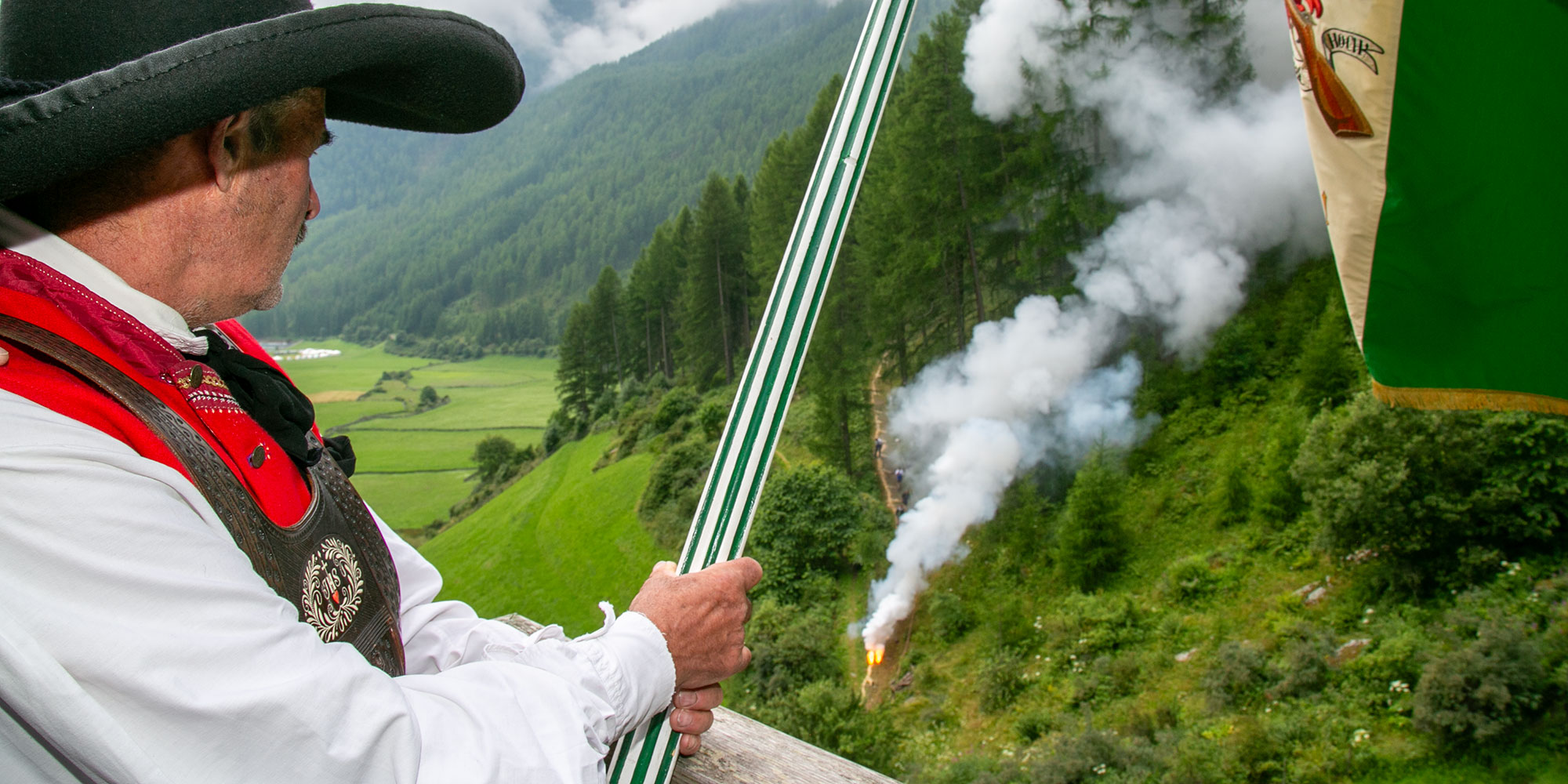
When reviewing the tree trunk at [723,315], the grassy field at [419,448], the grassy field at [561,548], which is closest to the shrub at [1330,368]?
the grassy field at [561,548]

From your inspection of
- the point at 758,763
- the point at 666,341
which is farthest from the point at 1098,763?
the point at 666,341

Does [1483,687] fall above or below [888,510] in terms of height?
above

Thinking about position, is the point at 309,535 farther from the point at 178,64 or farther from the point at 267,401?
the point at 178,64

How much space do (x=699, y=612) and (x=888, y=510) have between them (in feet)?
78.5

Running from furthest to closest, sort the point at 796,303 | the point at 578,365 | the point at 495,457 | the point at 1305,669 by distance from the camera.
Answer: the point at 495,457
the point at 578,365
the point at 1305,669
the point at 796,303

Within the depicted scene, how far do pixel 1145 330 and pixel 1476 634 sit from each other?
1590 cm

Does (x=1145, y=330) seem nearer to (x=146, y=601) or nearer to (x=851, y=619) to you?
(x=851, y=619)

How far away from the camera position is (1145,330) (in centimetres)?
2325

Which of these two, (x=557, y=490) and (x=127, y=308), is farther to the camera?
(x=557, y=490)

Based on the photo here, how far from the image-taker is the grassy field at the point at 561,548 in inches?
1137

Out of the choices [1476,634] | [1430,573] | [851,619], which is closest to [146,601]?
[1476,634]

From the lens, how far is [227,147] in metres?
0.94

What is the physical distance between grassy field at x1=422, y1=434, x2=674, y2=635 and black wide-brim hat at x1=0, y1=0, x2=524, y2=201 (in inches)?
1037

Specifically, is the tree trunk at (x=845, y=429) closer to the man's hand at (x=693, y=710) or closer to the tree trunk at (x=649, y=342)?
the tree trunk at (x=649, y=342)
